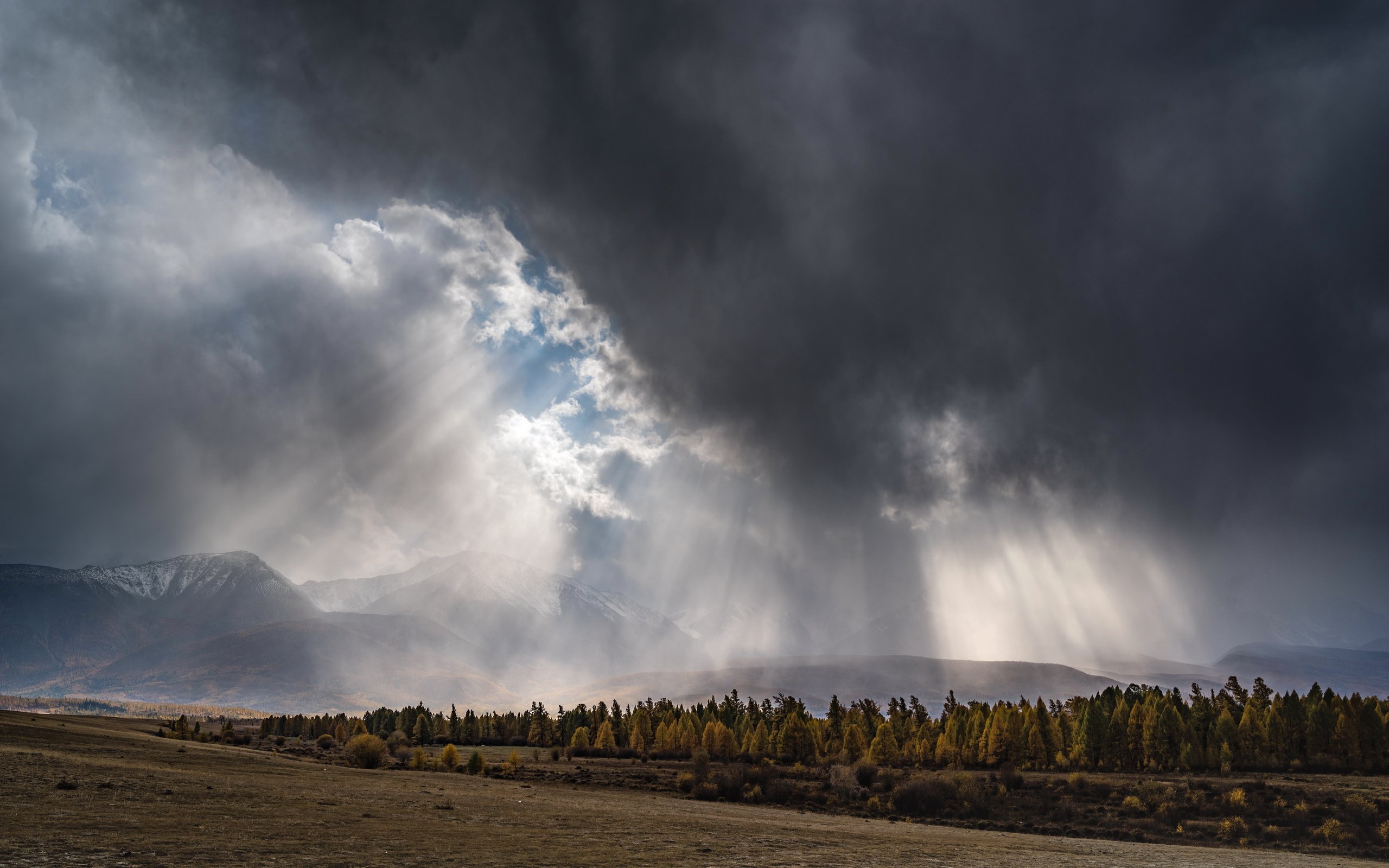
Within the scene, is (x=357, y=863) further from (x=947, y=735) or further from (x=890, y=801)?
(x=947, y=735)

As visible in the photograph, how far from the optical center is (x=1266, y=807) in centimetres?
7069

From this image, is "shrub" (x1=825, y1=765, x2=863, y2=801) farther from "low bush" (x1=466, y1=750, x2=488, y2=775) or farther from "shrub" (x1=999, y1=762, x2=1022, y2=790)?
"low bush" (x1=466, y1=750, x2=488, y2=775)

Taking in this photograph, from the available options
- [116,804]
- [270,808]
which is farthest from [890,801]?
[116,804]

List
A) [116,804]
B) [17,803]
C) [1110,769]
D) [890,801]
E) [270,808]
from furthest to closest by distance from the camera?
[1110,769], [890,801], [270,808], [116,804], [17,803]

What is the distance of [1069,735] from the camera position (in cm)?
13650

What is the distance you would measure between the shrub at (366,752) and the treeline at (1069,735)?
949 inches

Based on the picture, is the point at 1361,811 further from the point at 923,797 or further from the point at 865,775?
the point at 865,775

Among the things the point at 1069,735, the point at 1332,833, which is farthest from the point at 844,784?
the point at 1069,735

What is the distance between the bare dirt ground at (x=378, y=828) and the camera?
82.4ft

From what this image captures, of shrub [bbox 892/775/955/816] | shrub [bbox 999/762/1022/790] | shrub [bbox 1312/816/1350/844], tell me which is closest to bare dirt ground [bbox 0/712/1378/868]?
shrub [bbox 1312/816/1350/844]

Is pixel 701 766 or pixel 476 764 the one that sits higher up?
pixel 701 766

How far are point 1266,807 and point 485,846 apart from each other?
82852 millimetres

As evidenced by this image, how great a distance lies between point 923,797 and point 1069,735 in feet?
249

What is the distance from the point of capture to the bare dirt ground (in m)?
25.1
